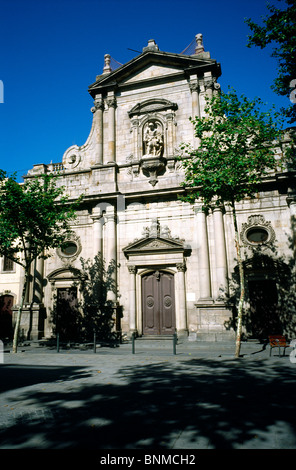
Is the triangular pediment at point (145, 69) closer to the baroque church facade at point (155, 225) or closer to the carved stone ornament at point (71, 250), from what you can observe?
the baroque church facade at point (155, 225)

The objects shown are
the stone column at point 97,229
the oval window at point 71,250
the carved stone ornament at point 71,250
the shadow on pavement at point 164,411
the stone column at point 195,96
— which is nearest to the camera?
the shadow on pavement at point 164,411

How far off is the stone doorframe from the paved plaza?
6278 mm

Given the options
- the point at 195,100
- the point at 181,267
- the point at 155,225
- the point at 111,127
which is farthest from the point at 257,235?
the point at 111,127

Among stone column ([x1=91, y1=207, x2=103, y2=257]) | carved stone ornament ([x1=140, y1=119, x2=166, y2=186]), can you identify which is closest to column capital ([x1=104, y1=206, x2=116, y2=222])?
stone column ([x1=91, y1=207, x2=103, y2=257])

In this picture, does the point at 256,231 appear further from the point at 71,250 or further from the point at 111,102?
the point at 111,102

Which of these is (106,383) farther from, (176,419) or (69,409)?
(176,419)

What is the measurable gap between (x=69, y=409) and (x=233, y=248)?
13220 millimetres

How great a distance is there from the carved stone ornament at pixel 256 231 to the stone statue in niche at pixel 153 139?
267 inches

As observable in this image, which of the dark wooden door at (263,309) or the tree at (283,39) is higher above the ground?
the tree at (283,39)

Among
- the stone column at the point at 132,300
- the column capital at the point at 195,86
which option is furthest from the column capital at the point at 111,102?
the stone column at the point at 132,300

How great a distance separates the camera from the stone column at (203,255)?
671 inches

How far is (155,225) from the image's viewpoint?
18906 millimetres

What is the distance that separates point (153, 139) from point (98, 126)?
14.0 ft

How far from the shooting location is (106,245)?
19.6 metres
